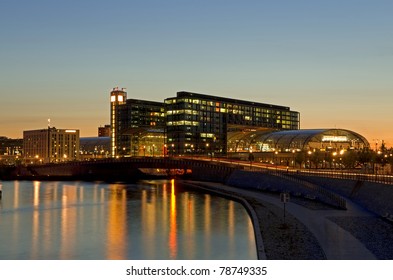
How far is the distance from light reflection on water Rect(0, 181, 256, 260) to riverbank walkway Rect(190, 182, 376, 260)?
5837 mm

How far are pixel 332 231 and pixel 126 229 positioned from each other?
971 inches

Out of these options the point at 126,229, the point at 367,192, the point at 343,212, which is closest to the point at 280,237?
the point at 343,212

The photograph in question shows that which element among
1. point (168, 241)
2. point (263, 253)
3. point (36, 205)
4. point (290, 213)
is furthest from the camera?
point (36, 205)

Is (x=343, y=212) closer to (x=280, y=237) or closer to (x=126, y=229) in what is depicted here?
(x=280, y=237)

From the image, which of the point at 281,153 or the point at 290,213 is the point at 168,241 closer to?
the point at 290,213

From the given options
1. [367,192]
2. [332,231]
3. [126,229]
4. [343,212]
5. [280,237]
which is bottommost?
[126,229]

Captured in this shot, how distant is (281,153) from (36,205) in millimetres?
109025

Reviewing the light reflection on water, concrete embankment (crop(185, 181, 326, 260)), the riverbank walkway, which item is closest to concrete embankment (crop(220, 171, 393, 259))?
the riverbank walkway

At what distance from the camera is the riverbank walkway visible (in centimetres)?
3384

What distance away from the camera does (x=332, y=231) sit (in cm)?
4356

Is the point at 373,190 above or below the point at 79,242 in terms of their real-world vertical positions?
above

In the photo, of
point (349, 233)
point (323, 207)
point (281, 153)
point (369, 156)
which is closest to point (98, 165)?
point (281, 153)

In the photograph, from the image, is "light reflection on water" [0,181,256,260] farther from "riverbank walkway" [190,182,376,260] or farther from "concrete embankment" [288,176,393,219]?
"concrete embankment" [288,176,393,219]

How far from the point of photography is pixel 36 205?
85062 mm
